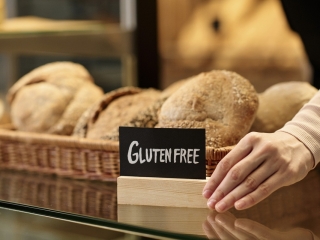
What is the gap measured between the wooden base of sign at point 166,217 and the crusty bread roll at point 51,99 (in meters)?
0.46

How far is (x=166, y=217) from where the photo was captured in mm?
821

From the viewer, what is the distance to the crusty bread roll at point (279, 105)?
1167mm

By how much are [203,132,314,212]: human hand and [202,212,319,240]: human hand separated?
0.04 meters

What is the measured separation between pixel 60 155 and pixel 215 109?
1.25 ft

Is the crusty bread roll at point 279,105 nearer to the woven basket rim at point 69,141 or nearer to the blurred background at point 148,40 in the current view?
the woven basket rim at point 69,141

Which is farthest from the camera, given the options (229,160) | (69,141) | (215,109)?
(69,141)

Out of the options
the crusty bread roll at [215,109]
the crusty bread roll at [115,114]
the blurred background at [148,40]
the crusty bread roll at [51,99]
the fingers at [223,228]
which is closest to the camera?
the fingers at [223,228]

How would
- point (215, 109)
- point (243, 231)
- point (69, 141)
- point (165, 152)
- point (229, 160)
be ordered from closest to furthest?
point (243, 231) < point (229, 160) < point (165, 152) < point (215, 109) < point (69, 141)

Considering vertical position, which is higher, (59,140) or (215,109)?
(215,109)

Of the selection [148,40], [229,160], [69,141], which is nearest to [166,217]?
[229,160]

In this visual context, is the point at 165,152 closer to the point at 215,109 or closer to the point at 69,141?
the point at 215,109

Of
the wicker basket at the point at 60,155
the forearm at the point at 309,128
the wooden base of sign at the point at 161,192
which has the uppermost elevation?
the forearm at the point at 309,128

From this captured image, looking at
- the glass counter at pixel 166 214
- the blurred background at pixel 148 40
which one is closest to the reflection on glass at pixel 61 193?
the glass counter at pixel 166 214

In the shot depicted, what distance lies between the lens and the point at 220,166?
2.73 ft
